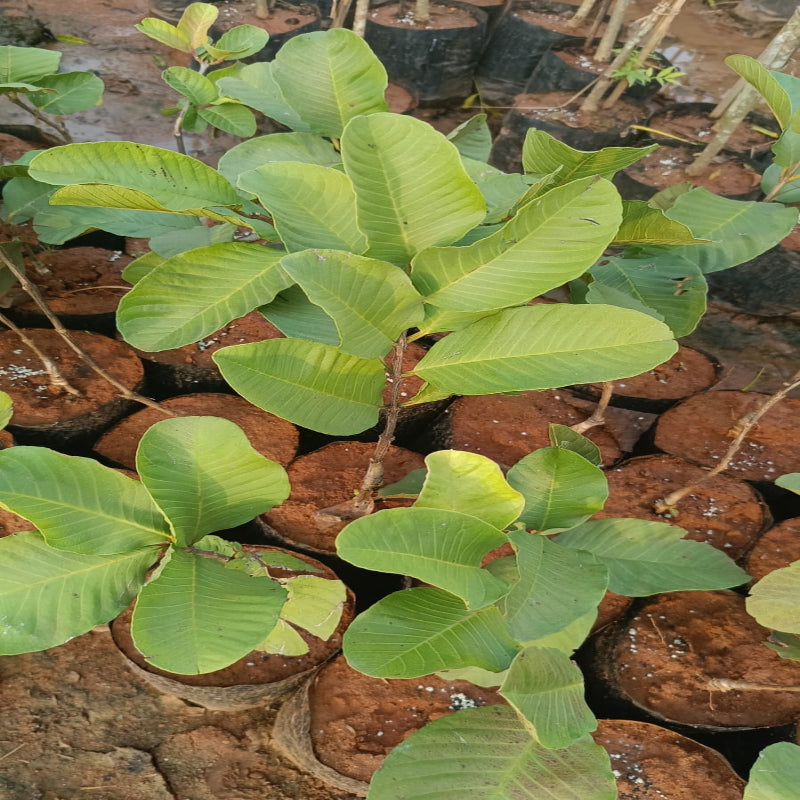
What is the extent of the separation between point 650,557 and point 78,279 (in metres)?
1.30

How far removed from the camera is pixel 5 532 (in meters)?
1.12

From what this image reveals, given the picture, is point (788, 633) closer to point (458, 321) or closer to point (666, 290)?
point (666, 290)

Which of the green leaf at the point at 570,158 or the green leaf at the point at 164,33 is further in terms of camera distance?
the green leaf at the point at 164,33

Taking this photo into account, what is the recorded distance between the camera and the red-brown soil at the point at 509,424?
1.29 m

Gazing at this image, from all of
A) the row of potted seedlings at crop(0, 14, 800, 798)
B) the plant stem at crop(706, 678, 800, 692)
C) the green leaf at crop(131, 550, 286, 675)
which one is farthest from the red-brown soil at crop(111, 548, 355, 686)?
the plant stem at crop(706, 678, 800, 692)

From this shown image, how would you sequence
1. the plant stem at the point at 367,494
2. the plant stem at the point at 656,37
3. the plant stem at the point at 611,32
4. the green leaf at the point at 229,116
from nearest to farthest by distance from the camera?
the plant stem at the point at 367,494
the green leaf at the point at 229,116
the plant stem at the point at 656,37
the plant stem at the point at 611,32

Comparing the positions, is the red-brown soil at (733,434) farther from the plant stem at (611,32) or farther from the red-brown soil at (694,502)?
the plant stem at (611,32)

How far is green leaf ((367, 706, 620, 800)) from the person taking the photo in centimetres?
77

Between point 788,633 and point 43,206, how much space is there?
4.43 feet

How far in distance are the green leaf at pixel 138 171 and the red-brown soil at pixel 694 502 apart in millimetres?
817

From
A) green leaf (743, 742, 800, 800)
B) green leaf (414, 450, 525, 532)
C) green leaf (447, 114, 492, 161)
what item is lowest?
green leaf (743, 742, 800, 800)

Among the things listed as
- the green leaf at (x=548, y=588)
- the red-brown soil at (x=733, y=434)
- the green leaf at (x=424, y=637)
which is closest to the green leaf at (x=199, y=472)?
the green leaf at (x=424, y=637)

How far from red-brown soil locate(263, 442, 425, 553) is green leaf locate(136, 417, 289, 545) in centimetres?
27

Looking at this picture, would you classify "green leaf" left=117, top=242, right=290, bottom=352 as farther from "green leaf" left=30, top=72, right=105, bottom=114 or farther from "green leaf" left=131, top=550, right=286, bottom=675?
"green leaf" left=30, top=72, right=105, bottom=114
